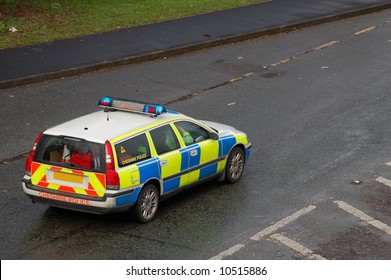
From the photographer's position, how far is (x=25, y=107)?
58.7ft

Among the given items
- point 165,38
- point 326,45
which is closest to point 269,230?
point 165,38

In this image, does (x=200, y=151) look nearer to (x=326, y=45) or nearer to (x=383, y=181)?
(x=383, y=181)

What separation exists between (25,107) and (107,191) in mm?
6754

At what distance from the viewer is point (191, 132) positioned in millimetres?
13297

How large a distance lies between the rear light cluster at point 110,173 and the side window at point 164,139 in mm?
938

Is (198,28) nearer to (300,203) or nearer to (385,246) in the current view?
(300,203)

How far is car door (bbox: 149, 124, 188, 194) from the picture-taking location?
41.1 ft

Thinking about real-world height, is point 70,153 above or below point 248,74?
above

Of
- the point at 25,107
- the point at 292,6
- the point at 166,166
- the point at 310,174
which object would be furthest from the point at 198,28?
the point at 166,166

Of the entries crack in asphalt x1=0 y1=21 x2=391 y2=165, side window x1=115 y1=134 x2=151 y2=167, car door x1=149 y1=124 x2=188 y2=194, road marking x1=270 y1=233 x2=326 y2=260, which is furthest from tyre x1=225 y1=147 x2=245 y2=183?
crack in asphalt x1=0 y1=21 x2=391 y2=165

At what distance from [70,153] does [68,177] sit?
0.35 meters

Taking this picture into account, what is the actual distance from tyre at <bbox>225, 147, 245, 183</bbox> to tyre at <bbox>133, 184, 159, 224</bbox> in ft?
6.16

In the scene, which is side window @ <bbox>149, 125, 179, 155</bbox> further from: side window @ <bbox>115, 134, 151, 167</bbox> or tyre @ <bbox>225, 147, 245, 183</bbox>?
tyre @ <bbox>225, 147, 245, 183</bbox>

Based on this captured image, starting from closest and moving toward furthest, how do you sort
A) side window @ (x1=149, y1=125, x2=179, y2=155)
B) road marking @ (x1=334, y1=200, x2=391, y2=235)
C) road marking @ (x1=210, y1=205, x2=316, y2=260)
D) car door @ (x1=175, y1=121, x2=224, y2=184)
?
road marking @ (x1=210, y1=205, x2=316, y2=260) → road marking @ (x1=334, y1=200, x2=391, y2=235) → side window @ (x1=149, y1=125, x2=179, y2=155) → car door @ (x1=175, y1=121, x2=224, y2=184)
